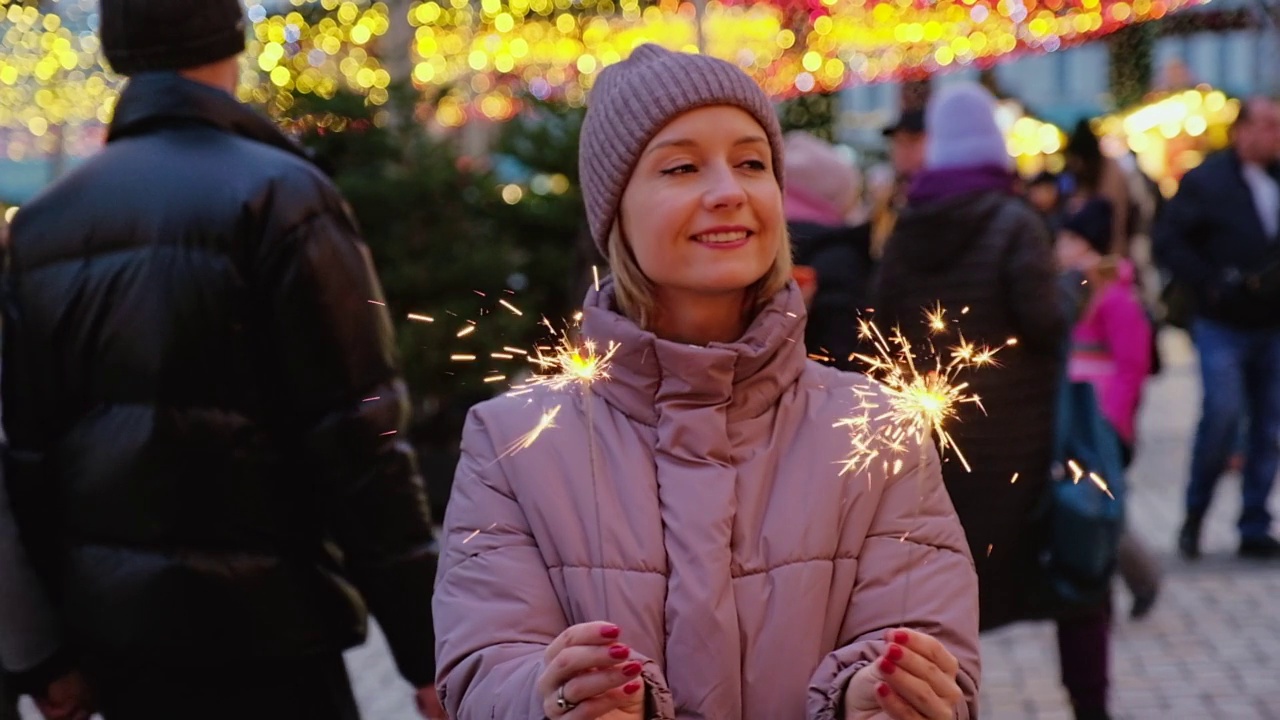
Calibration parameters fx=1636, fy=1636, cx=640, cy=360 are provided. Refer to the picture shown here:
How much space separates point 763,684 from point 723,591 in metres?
0.13

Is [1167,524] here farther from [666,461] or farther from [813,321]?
[666,461]

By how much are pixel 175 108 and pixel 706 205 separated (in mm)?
1386

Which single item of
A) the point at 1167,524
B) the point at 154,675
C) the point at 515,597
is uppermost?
the point at 515,597

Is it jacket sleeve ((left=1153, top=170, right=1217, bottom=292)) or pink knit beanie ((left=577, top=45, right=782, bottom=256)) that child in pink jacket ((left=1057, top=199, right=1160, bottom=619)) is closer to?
jacket sleeve ((left=1153, top=170, right=1217, bottom=292))

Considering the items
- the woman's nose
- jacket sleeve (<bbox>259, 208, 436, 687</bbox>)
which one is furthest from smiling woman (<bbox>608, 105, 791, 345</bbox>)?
jacket sleeve (<bbox>259, 208, 436, 687</bbox>)

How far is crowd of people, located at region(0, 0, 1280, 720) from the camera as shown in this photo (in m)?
2.07

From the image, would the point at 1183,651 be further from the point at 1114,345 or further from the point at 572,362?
the point at 572,362

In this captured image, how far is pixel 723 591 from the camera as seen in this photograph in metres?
2.05

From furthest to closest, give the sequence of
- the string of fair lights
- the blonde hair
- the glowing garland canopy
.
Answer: the glowing garland canopy → the string of fair lights → the blonde hair

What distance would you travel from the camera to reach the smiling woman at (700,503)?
2023mm

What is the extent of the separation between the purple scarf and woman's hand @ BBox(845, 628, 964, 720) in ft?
11.0

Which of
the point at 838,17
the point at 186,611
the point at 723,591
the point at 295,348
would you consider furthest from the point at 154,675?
the point at 838,17

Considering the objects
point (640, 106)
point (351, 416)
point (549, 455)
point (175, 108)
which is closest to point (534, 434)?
point (549, 455)

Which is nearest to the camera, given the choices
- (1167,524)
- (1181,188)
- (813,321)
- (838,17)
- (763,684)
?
(763,684)
